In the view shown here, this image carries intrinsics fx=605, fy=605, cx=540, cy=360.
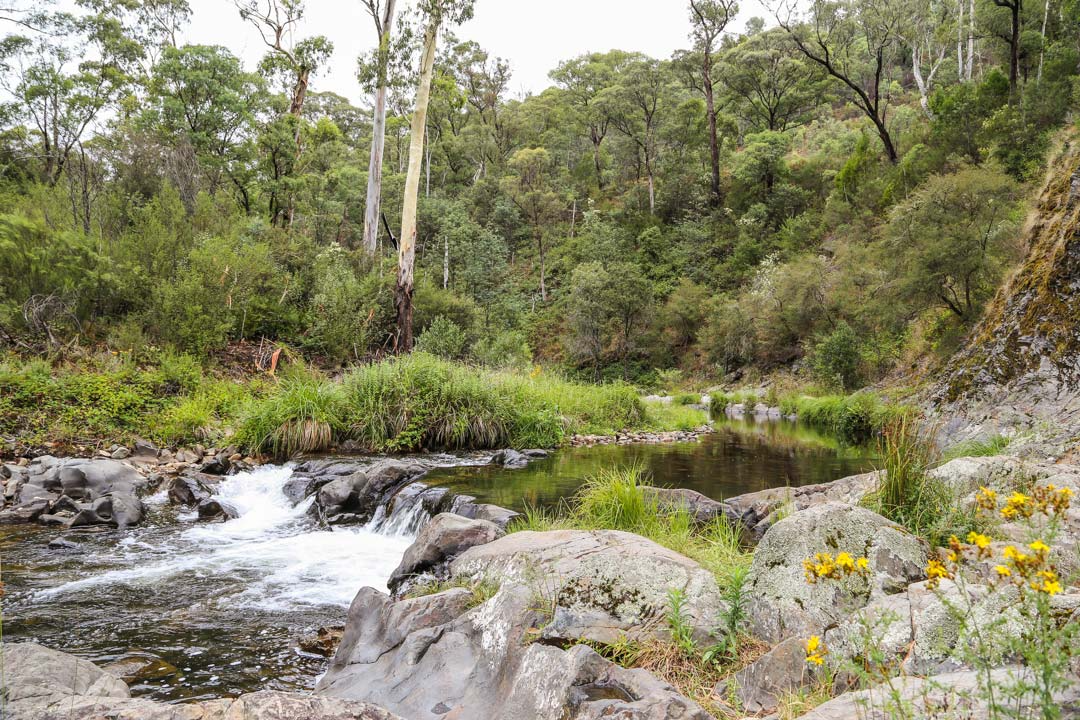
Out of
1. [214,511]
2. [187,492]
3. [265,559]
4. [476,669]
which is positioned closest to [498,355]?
[187,492]

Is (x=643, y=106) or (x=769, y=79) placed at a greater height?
(x=769, y=79)

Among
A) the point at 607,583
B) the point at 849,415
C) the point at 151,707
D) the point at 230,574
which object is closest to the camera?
the point at 151,707

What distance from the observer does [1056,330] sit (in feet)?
25.1

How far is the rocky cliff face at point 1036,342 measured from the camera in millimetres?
7246

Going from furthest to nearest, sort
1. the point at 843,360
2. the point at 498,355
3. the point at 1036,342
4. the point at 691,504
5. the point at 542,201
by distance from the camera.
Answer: the point at 542,201, the point at 843,360, the point at 498,355, the point at 1036,342, the point at 691,504

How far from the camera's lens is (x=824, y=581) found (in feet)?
9.64

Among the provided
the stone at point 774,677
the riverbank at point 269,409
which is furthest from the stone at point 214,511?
the stone at point 774,677

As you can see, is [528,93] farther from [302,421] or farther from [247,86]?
[302,421]

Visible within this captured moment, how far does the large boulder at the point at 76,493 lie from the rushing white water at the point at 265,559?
653mm

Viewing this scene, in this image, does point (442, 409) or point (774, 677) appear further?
point (442, 409)

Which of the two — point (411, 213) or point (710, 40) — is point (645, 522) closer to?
point (411, 213)

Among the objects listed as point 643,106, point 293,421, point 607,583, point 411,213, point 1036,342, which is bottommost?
point 293,421

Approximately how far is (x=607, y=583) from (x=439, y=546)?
2.01m

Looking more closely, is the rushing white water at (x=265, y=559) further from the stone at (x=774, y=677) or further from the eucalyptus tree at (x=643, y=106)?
the eucalyptus tree at (x=643, y=106)
